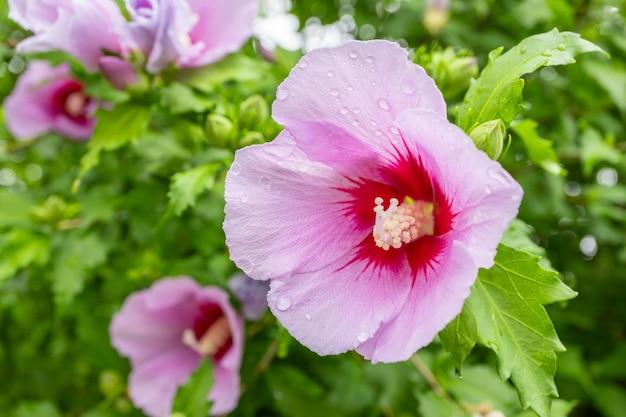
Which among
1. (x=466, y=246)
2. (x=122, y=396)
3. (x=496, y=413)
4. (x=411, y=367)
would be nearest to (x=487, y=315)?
(x=466, y=246)

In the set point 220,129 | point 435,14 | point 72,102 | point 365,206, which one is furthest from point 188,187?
point 435,14

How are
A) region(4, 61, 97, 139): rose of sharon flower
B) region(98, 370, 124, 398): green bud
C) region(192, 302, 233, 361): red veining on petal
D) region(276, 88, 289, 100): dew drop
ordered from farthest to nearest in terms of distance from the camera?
1. region(4, 61, 97, 139): rose of sharon flower
2. region(98, 370, 124, 398): green bud
3. region(192, 302, 233, 361): red veining on petal
4. region(276, 88, 289, 100): dew drop

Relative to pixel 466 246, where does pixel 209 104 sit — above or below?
below

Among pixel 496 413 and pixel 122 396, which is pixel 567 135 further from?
pixel 122 396

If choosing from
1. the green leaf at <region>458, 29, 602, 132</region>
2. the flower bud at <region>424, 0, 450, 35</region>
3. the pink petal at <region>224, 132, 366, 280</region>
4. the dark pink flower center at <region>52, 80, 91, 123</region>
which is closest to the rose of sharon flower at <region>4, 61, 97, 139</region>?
the dark pink flower center at <region>52, 80, 91, 123</region>

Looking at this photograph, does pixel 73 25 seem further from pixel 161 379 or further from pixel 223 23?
pixel 161 379

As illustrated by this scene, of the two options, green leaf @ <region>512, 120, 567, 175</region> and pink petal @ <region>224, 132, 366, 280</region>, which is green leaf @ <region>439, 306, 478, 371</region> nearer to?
pink petal @ <region>224, 132, 366, 280</region>
